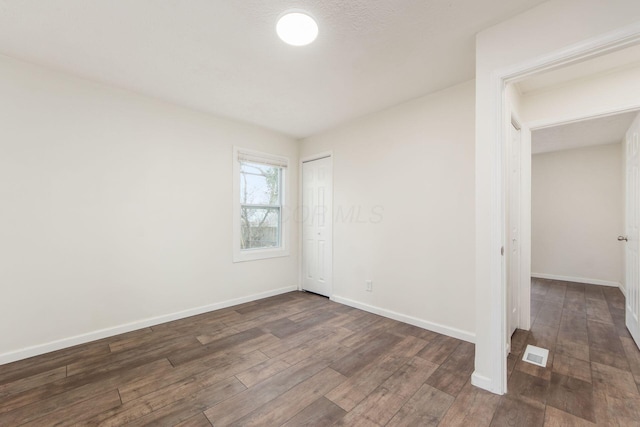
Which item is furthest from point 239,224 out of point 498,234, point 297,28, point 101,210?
point 498,234

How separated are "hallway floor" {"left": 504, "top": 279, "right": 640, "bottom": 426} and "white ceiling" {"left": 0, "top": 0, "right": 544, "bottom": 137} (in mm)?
2527

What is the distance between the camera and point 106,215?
8.62 ft

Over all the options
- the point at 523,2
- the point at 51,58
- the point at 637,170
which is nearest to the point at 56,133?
the point at 51,58

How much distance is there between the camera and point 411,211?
2.97 metres

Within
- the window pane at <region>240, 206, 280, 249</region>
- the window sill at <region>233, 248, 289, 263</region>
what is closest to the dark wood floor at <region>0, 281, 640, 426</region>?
the window sill at <region>233, 248, 289, 263</region>

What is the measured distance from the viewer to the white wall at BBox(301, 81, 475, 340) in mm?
2582

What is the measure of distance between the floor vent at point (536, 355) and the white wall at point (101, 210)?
10.8ft

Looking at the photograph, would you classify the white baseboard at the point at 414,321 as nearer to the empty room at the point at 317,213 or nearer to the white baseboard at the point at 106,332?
the empty room at the point at 317,213

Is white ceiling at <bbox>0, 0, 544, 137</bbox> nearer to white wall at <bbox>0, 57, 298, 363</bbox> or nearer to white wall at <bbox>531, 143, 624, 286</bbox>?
white wall at <bbox>0, 57, 298, 363</bbox>

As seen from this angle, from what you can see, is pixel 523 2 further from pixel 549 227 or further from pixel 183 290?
pixel 549 227

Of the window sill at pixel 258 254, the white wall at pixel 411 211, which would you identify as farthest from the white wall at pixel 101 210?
the white wall at pixel 411 211

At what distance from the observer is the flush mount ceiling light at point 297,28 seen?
172 cm

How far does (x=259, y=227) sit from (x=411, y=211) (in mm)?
2237

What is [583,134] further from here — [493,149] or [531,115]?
[493,149]
